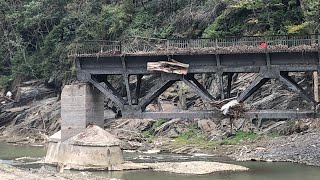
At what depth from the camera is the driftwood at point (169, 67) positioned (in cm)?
3276

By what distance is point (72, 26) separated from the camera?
6519 centimetres

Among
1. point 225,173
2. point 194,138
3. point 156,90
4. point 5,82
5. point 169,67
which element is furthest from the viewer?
point 5,82

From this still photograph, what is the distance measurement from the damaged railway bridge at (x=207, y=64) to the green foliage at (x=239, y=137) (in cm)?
947

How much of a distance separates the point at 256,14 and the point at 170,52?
61.8 feet

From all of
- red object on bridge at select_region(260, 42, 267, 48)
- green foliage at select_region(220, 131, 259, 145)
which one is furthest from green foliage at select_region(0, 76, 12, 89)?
red object on bridge at select_region(260, 42, 267, 48)

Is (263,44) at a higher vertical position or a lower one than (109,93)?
higher

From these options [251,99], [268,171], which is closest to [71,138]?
[268,171]

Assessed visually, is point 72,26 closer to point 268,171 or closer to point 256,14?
point 256,14

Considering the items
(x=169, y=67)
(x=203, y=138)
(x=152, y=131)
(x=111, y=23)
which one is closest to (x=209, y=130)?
(x=203, y=138)

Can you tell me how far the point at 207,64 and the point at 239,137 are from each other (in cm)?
1194

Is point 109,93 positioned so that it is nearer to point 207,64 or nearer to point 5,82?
point 207,64

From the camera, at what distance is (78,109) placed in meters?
36.1

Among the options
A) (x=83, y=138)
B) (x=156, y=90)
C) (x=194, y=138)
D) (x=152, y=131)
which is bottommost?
(x=152, y=131)

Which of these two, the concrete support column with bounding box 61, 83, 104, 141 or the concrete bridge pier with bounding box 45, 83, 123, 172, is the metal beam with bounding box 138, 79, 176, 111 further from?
the concrete support column with bounding box 61, 83, 104, 141
